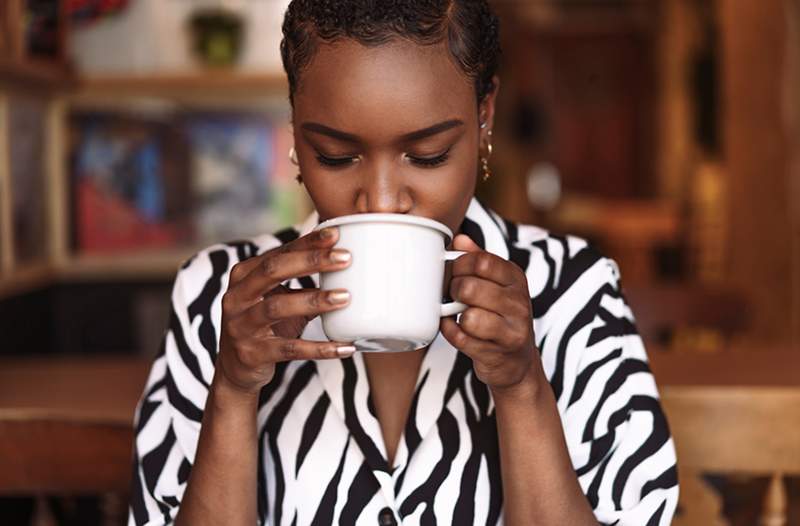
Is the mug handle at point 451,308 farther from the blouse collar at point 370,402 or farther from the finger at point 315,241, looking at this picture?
the blouse collar at point 370,402

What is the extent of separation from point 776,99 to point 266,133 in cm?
183

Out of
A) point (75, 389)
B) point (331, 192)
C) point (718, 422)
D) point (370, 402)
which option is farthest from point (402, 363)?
point (75, 389)

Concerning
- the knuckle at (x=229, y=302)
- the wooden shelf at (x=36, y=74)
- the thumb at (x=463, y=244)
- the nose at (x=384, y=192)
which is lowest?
the knuckle at (x=229, y=302)

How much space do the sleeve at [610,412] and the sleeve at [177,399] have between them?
412mm

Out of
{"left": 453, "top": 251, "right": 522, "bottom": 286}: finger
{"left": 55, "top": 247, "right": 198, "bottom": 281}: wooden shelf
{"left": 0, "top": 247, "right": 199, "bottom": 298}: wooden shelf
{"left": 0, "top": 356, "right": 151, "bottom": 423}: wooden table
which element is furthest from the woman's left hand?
{"left": 55, "top": 247, "right": 198, "bottom": 281}: wooden shelf

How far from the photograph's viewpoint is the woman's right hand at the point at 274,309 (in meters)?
0.80

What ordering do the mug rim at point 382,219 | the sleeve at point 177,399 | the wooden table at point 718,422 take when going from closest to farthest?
the mug rim at point 382,219 → the sleeve at point 177,399 → the wooden table at point 718,422

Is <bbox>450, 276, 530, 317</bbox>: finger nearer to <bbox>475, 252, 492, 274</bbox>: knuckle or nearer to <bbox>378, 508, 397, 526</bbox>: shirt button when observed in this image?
<bbox>475, 252, 492, 274</bbox>: knuckle

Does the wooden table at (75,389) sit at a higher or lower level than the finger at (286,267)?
lower

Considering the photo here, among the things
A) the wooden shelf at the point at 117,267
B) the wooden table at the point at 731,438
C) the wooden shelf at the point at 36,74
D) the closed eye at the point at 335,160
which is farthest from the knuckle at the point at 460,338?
the wooden shelf at the point at 117,267

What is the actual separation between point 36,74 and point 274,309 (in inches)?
64.9

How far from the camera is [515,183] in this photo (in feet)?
30.1

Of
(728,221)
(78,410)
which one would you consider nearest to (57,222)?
(78,410)

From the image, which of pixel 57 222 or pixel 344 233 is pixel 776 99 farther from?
pixel 344 233
